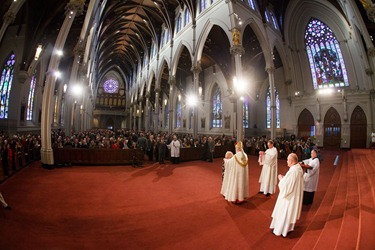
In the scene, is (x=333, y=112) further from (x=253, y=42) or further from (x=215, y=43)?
(x=215, y=43)

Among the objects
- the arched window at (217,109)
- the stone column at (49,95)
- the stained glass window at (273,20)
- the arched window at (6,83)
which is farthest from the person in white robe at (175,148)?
the stained glass window at (273,20)

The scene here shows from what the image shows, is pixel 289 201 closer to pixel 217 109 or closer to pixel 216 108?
pixel 217 109

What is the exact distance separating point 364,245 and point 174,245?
2514 mm

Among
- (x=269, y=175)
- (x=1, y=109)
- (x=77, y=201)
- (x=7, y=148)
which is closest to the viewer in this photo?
(x=77, y=201)

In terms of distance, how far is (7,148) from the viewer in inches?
265

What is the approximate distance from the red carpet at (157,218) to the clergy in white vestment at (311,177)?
0.24m

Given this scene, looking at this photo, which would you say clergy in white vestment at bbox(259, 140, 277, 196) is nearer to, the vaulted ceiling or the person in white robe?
the person in white robe

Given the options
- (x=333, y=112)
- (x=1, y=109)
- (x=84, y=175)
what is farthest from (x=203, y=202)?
(x=333, y=112)

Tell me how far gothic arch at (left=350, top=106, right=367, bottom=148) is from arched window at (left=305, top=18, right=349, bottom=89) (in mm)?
2962

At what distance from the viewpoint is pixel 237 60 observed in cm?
1408

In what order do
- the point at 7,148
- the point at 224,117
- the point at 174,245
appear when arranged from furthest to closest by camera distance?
the point at 224,117, the point at 7,148, the point at 174,245

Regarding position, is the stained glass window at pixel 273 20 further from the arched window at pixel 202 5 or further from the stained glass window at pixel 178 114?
the stained glass window at pixel 178 114

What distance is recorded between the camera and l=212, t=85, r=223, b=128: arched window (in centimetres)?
2442

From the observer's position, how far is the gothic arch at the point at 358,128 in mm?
17422
